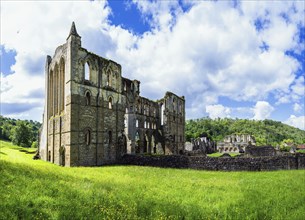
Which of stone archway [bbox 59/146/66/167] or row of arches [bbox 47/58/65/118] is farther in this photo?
row of arches [bbox 47/58/65/118]

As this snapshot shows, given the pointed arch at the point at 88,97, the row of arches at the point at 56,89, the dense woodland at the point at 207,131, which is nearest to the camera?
the pointed arch at the point at 88,97

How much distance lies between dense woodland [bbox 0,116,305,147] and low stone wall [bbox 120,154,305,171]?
50.3 metres

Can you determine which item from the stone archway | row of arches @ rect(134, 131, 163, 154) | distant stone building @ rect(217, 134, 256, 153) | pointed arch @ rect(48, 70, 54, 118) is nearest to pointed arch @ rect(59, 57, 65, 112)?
pointed arch @ rect(48, 70, 54, 118)

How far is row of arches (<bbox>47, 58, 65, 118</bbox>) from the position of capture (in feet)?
91.1

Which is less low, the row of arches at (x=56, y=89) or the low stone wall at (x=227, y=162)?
the row of arches at (x=56, y=89)

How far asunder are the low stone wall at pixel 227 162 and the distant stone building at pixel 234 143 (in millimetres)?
51858

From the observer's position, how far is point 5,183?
957 centimetres

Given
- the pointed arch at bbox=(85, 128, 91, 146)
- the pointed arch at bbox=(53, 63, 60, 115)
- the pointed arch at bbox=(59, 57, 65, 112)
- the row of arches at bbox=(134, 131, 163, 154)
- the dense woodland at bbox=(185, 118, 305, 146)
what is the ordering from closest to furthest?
the pointed arch at bbox=(85, 128, 91, 146) < the pointed arch at bbox=(59, 57, 65, 112) < the pointed arch at bbox=(53, 63, 60, 115) < the row of arches at bbox=(134, 131, 163, 154) < the dense woodland at bbox=(185, 118, 305, 146)

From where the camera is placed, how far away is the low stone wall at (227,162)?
72.0 ft

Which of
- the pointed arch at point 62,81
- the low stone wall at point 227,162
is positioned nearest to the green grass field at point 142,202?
the low stone wall at point 227,162

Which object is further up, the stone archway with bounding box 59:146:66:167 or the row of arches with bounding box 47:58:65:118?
the row of arches with bounding box 47:58:65:118

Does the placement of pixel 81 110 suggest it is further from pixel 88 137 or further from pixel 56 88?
pixel 56 88

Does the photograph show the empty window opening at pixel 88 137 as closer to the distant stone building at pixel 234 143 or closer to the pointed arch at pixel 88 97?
the pointed arch at pixel 88 97

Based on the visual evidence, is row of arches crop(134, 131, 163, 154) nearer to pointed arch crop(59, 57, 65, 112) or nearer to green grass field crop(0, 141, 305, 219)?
pointed arch crop(59, 57, 65, 112)
